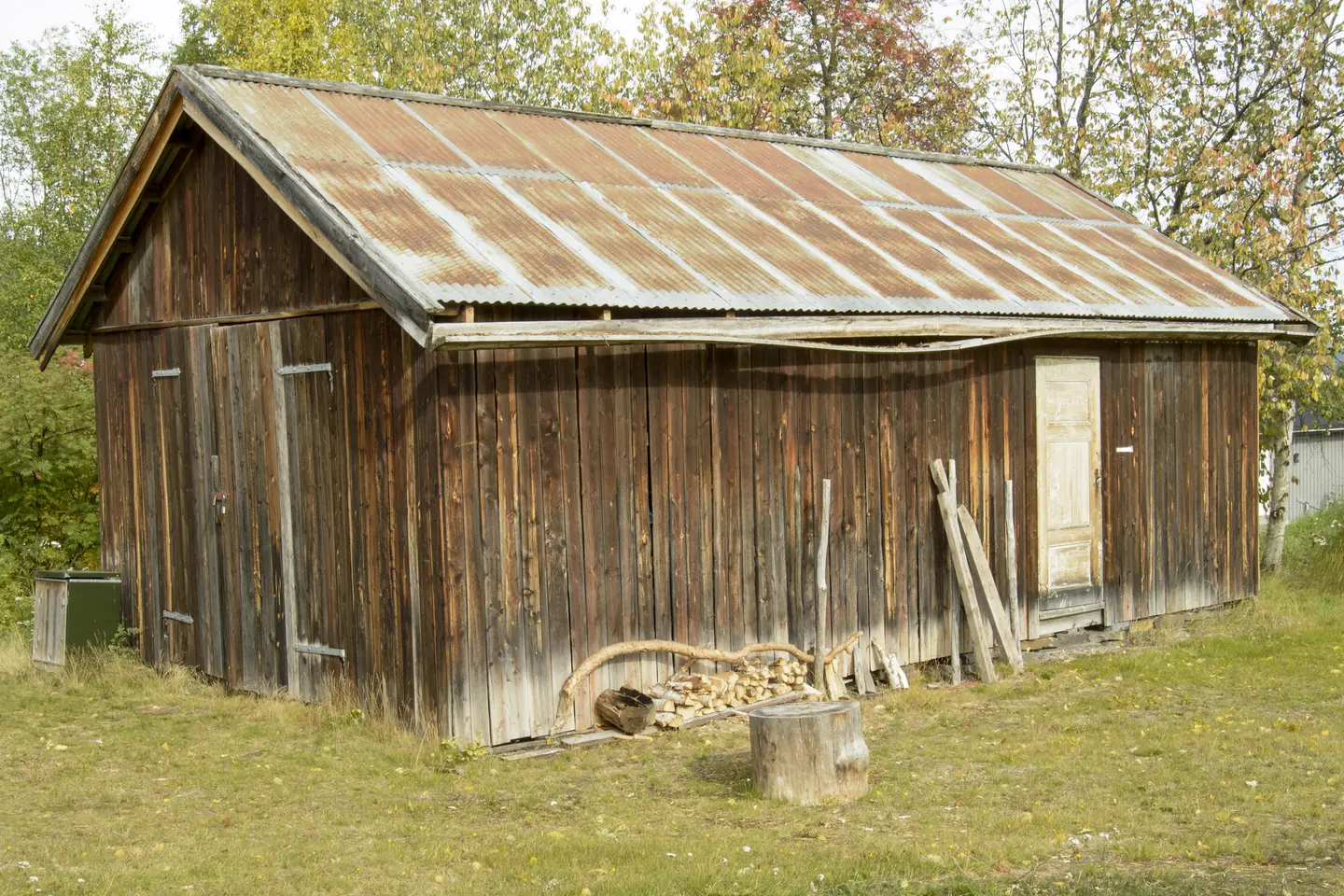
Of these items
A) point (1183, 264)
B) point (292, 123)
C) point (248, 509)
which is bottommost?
point (248, 509)

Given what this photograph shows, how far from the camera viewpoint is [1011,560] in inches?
457

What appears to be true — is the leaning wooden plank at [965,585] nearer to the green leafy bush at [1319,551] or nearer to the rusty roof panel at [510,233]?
the rusty roof panel at [510,233]

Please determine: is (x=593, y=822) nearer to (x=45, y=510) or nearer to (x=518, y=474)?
(x=518, y=474)

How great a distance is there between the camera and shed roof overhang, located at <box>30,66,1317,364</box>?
28.7 ft

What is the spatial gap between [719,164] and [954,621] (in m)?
4.37

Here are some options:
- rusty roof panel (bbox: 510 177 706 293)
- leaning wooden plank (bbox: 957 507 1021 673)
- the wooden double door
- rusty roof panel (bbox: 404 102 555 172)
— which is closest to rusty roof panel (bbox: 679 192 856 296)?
rusty roof panel (bbox: 510 177 706 293)

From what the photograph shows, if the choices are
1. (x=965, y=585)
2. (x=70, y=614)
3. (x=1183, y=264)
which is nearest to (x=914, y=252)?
(x=965, y=585)

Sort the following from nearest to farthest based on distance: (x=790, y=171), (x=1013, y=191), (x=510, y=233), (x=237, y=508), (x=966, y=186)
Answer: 1. (x=510, y=233)
2. (x=237, y=508)
3. (x=790, y=171)
4. (x=966, y=186)
5. (x=1013, y=191)

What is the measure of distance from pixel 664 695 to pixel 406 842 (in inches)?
116

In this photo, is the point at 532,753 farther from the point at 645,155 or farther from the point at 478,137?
the point at 645,155

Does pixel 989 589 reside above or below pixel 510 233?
below

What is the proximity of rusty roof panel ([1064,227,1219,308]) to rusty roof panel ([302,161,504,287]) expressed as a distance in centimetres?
722

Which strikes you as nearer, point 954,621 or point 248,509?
point 248,509

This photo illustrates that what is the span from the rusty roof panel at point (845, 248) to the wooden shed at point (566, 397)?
0.04 m
